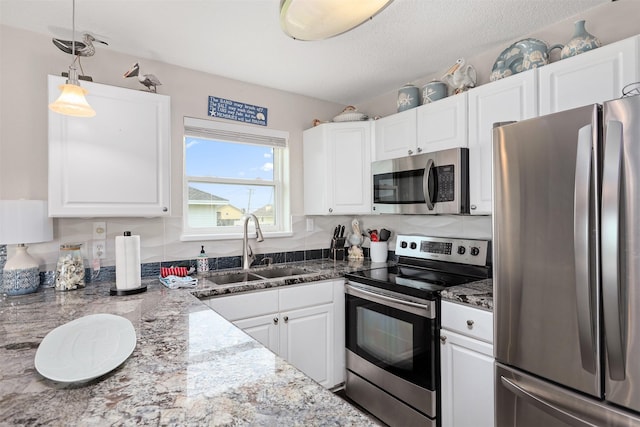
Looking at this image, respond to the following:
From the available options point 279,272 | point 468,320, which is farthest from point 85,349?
point 279,272

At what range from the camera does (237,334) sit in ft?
3.71

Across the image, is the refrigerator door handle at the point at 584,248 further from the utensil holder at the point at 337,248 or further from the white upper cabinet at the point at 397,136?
the utensil holder at the point at 337,248

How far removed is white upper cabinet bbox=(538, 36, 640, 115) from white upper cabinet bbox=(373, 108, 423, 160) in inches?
31.9

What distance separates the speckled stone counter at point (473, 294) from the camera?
63.0 inches

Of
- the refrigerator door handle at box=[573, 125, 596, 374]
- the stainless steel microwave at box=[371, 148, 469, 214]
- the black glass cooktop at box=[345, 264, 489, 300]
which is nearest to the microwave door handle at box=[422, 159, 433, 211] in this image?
the stainless steel microwave at box=[371, 148, 469, 214]

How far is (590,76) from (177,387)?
2045 millimetres

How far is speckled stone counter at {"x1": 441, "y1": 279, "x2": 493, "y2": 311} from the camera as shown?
1.60 meters

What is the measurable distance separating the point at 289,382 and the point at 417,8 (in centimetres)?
187

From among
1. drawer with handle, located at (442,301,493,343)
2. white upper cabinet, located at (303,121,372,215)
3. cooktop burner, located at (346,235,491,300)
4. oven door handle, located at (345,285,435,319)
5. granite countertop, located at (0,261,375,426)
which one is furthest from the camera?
white upper cabinet, located at (303,121,372,215)

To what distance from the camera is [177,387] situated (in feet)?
2.58

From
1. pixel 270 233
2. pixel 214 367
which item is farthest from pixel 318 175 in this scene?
pixel 214 367

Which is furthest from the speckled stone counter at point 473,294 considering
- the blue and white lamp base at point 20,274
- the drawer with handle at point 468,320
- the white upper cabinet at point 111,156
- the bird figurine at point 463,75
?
the blue and white lamp base at point 20,274

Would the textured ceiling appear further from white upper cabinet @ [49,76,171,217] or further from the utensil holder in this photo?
the utensil holder

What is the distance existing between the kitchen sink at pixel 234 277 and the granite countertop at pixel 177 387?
3.46 ft
